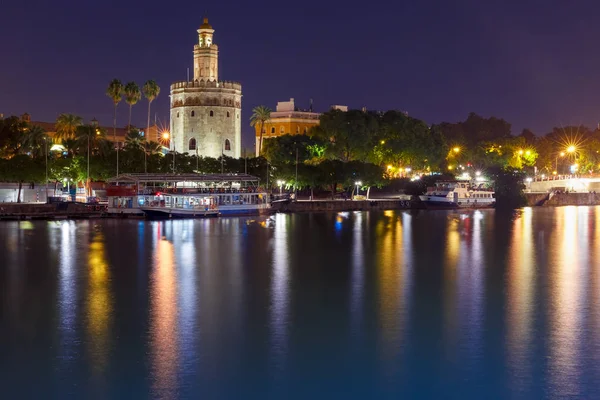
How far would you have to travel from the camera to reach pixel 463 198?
81500 mm

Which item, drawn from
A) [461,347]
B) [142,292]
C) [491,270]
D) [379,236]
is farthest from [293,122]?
[461,347]

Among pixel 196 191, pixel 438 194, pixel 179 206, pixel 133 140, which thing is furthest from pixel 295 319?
pixel 438 194

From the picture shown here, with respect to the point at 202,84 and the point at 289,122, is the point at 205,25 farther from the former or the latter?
the point at 289,122

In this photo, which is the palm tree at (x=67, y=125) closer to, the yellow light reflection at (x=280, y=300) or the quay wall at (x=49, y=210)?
the quay wall at (x=49, y=210)

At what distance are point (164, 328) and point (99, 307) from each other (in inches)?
148

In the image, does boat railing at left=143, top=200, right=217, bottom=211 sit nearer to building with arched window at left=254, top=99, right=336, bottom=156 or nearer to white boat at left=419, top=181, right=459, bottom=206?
white boat at left=419, top=181, right=459, bottom=206

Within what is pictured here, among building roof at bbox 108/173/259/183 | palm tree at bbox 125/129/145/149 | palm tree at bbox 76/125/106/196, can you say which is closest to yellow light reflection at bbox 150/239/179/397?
building roof at bbox 108/173/259/183

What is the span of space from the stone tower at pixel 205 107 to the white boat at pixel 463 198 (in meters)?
20.4

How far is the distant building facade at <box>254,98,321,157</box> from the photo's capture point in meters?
100

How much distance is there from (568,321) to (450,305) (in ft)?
12.9

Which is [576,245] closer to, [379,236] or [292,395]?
[379,236]

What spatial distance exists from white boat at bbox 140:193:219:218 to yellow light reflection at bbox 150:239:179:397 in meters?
23.7

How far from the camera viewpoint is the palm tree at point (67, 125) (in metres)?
75.2

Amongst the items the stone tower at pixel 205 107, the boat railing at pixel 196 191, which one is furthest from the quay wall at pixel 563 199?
the boat railing at pixel 196 191
